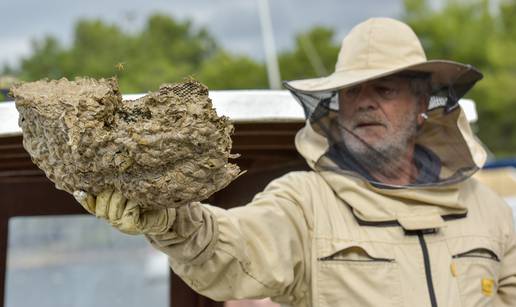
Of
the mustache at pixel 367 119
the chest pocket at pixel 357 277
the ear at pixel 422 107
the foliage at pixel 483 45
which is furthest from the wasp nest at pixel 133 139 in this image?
the foliage at pixel 483 45

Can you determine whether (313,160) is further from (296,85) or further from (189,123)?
(189,123)

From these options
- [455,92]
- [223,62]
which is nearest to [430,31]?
[223,62]

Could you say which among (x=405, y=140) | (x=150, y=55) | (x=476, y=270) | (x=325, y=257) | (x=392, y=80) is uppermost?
(x=392, y=80)

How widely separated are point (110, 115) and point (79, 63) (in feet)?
76.1

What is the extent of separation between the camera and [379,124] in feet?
8.25

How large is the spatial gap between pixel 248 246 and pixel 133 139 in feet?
2.63

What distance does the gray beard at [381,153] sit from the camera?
2.47m

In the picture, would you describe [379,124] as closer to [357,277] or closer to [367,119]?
[367,119]

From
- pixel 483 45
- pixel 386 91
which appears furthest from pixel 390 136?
pixel 483 45

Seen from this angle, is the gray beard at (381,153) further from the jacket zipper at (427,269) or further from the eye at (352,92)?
the jacket zipper at (427,269)

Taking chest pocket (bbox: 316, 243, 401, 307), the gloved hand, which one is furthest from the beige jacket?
the gloved hand

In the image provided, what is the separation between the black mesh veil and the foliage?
60.5 feet

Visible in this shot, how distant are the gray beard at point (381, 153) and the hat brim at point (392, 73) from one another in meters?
0.18

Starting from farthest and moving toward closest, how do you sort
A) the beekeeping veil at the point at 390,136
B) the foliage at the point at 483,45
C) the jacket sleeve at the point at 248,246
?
the foliage at the point at 483,45 < the beekeeping veil at the point at 390,136 < the jacket sleeve at the point at 248,246
